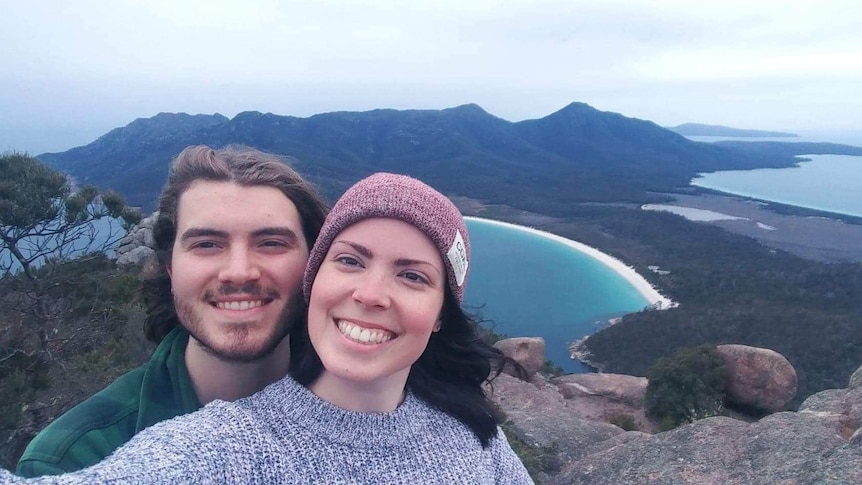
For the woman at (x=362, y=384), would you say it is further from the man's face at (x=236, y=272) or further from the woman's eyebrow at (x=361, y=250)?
the man's face at (x=236, y=272)

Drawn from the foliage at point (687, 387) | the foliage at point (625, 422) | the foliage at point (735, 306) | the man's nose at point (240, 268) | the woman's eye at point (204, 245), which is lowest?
the foliage at point (735, 306)

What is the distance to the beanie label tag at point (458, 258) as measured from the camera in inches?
65.1

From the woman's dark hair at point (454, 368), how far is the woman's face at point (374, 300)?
0.19 metres

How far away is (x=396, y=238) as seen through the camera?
5.13 feet

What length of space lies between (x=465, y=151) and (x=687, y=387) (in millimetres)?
95140

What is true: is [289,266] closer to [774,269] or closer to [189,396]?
[189,396]

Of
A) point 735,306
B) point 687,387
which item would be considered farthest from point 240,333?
point 735,306

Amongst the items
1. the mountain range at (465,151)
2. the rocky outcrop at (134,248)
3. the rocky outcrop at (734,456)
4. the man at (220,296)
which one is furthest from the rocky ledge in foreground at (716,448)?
the mountain range at (465,151)

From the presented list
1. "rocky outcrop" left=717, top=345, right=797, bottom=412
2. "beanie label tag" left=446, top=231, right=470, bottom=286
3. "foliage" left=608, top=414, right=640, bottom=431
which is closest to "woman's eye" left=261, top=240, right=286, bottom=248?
"beanie label tag" left=446, top=231, right=470, bottom=286

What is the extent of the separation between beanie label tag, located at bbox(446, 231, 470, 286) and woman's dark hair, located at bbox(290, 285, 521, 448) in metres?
0.07

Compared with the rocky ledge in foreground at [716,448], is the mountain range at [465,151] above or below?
above

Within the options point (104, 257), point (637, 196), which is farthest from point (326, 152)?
point (104, 257)

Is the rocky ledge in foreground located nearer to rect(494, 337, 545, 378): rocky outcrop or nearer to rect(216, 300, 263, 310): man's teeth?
rect(494, 337, 545, 378): rocky outcrop

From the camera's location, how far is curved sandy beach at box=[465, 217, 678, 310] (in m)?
37.2
